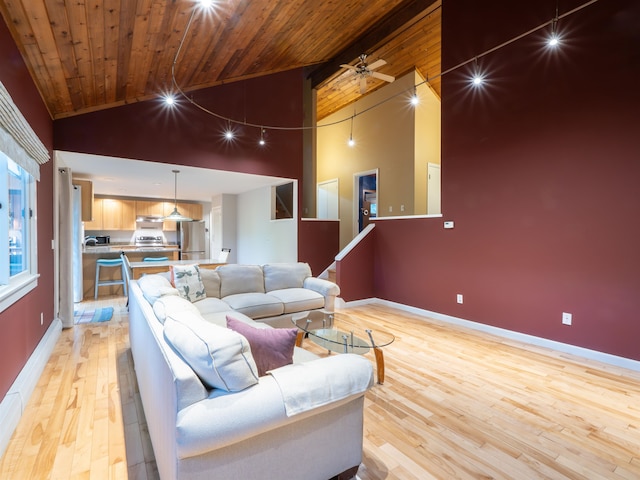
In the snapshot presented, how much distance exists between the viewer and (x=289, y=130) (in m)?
6.00

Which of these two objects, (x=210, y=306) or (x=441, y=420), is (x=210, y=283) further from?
(x=441, y=420)

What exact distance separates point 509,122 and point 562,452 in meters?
3.46

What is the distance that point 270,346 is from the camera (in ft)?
5.24

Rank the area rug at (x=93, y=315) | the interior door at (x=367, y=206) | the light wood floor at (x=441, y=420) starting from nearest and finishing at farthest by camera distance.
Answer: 1. the light wood floor at (x=441, y=420)
2. the area rug at (x=93, y=315)
3. the interior door at (x=367, y=206)

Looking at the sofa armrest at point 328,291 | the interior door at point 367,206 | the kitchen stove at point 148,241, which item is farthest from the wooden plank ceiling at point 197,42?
the kitchen stove at point 148,241

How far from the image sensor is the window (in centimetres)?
221

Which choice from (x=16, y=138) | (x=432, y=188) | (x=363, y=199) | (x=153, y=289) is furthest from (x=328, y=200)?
(x=16, y=138)

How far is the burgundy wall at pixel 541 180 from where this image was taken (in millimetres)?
3012

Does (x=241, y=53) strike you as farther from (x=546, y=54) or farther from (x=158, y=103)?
(x=546, y=54)

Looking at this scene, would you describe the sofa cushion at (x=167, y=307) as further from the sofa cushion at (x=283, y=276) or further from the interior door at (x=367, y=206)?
the interior door at (x=367, y=206)

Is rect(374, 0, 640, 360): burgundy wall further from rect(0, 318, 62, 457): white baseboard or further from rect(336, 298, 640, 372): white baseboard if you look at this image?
rect(0, 318, 62, 457): white baseboard

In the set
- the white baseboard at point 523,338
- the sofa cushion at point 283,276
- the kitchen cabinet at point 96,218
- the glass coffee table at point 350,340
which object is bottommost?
the white baseboard at point 523,338

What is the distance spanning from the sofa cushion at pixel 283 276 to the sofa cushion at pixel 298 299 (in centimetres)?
12

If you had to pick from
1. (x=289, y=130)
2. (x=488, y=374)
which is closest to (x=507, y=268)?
(x=488, y=374)
